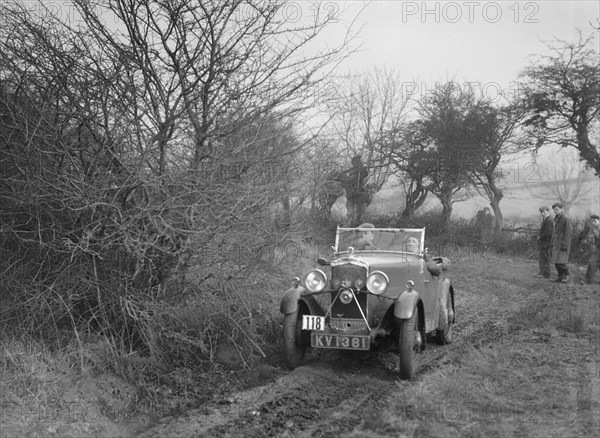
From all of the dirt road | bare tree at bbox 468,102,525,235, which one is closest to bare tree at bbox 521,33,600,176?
bare tree at bbox 468,102,525,235

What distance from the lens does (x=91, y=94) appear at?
6.98 meters

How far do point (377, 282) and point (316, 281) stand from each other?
0.74 meters

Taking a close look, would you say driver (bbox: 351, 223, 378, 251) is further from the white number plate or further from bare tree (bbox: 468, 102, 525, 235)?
bare tree (bbox: 468, 102, 525, 235)

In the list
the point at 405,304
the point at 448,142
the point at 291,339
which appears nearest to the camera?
the point at 405,304

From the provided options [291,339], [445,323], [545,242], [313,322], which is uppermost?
[545,242]

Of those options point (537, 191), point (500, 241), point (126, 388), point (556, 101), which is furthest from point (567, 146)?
point (537, 191)

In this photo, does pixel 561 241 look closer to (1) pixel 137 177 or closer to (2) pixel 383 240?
(2) pixel 383 240

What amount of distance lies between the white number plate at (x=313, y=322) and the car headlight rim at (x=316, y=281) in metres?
0.44

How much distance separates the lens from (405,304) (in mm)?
6840

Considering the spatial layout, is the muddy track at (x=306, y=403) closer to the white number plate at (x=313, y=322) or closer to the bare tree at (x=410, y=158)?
the white number plate at (x=313, y=322)

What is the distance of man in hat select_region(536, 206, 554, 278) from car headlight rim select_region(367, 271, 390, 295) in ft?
32.0

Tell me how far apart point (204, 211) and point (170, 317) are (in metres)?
1.34

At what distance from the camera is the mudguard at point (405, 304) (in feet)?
22.1

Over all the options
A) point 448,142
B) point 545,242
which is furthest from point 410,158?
point 545,242
